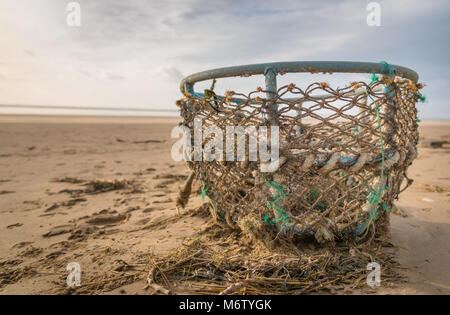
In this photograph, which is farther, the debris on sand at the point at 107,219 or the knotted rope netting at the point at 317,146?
the debris on sand at the point at 107,219

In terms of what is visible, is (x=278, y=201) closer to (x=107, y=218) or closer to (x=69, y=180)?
(x=107, y=218)

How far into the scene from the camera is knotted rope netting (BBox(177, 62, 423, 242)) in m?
1.45

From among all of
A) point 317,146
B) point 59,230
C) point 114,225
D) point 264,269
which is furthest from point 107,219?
point 317,146

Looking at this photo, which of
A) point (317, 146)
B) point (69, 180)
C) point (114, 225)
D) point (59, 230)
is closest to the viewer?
point (317, 146)

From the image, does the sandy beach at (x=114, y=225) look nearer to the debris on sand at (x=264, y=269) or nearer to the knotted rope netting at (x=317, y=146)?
the debris on sand at (x=264, y=269)

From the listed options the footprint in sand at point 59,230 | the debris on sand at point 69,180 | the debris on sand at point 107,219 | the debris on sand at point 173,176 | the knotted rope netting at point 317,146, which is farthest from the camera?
the debris on sand at point 173,176

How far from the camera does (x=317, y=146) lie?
148 centimetres

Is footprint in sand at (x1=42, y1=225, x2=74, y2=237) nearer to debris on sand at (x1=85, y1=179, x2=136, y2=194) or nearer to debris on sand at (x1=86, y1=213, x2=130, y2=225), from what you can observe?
debris on sand at (x1=86, y1=213, x2=130, y2=225)

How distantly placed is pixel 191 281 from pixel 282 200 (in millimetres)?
687

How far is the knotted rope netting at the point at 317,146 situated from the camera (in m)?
1.45

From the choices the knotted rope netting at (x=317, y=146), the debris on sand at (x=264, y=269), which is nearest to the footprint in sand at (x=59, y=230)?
the debris on sand at (x=264, y=269)

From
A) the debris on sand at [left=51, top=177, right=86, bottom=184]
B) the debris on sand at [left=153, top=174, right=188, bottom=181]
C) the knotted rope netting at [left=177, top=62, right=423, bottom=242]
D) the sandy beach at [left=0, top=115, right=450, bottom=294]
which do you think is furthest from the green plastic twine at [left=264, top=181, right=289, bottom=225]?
the debris on sand at [left=51, top=177, right=86, bottom=184]
